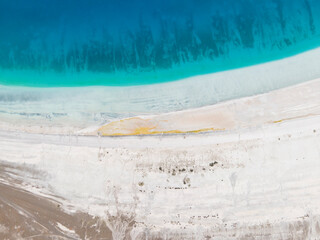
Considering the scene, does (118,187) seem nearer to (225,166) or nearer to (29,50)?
(225,166)

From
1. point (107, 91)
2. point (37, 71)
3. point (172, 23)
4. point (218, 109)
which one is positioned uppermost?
point (172, 23)

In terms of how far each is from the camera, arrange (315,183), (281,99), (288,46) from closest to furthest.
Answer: (315,183) → (281,99) → (288,46)

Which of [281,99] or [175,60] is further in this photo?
[175,60]

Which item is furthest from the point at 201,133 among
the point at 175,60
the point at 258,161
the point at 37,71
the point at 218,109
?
the point at 37,71

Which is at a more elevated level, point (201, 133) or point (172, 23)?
point (172, 23)

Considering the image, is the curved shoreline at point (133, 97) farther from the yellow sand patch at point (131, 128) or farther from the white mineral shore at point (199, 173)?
the white mineral shore at point (199, 173)
